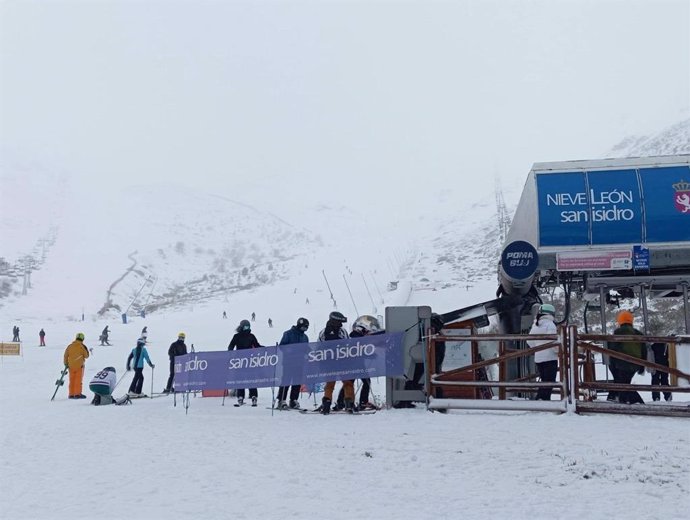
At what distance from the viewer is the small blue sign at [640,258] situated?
13.6 m

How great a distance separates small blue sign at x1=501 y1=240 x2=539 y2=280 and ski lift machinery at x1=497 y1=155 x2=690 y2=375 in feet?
0.32

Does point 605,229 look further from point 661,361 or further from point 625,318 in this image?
point 625,318

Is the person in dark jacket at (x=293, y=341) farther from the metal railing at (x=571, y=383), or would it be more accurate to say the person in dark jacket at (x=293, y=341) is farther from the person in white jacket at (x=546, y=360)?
the person in white jacket at (x=546, y=360)

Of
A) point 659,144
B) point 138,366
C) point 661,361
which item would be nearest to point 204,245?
point 659,144

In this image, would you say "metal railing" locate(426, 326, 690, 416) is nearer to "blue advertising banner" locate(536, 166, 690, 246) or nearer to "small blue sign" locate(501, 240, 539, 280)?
"small blue sign" locate(501, 240, 539, 280)

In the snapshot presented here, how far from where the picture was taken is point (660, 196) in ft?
46.0

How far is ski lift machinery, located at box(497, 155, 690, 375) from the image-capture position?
13.7 meters

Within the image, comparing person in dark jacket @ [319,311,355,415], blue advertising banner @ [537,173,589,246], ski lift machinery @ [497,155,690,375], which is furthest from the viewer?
blue advertising banner @ [537,173,589,246]

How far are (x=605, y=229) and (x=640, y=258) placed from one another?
36.3 inches

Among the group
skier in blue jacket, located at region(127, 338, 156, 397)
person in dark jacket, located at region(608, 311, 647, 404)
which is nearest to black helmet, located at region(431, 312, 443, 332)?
person in dark jacket, located at region(608, 311, 647, 404)

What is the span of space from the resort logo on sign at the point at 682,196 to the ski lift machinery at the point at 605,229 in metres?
0.02

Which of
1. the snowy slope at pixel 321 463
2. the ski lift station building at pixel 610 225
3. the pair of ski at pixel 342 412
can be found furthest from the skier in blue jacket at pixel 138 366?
the ski lift station building at pixel 610 225

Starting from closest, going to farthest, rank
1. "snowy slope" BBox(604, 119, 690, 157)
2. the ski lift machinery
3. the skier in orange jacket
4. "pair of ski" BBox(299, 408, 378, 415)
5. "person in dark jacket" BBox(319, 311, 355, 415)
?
"pair of ski" BBox(299, 408, 378, 415) < "person in dark jacket" BBox(319, 311, 355, 415) < the ski lift machinery < the skier in orange jacket < "snowy slope" BBox(604, 119, 690, 157)

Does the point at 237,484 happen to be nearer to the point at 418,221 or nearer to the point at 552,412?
the point at 552,412
